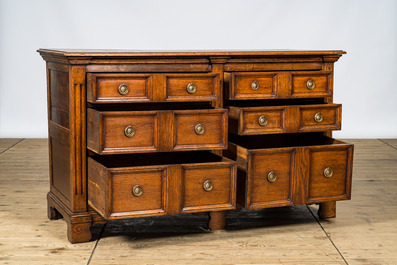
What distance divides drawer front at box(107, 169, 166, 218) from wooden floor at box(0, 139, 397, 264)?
0.18m

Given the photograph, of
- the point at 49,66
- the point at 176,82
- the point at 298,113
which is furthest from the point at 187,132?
the point at 49,66

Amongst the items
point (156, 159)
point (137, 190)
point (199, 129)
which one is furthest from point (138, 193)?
point (156, 159)

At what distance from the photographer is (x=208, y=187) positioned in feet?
9.25

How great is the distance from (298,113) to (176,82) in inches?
23.1

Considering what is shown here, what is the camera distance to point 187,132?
280cm

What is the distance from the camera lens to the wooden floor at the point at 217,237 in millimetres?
2703

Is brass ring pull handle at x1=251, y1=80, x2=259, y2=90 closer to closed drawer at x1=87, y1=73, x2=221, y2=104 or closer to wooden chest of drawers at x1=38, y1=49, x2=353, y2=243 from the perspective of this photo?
wooden chest of drawers at x1=38, y1=49, x2=353, y2=243

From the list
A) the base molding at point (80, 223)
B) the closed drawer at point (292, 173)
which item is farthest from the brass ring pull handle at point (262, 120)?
the base molding at point (80, 223)

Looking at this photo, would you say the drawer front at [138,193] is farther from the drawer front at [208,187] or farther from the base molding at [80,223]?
the base molding at [80,223]

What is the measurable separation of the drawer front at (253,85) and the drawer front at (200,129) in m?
0.16

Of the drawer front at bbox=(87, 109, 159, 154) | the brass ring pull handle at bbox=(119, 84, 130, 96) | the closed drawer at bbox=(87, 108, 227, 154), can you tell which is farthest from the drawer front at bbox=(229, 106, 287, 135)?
the brass ring pull handle at bbox=(119, 84, 130, 96)

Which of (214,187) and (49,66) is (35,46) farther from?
(214,187)

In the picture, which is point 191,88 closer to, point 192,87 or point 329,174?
point 192,87

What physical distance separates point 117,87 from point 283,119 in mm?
762
